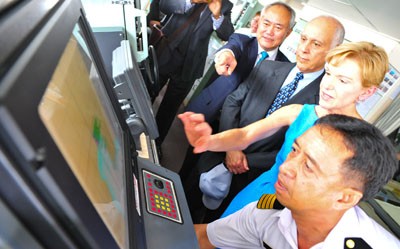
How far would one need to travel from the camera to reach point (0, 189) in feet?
0.84

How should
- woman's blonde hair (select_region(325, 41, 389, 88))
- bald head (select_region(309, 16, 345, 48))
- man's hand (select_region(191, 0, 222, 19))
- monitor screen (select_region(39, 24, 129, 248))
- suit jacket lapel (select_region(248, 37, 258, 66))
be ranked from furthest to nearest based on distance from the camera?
man's hand (select_region(191, 0, 222, 19)), suit jacket lapel (select_region(248, 37, 258, 66)), bald head (select_region(309, 16, 345, 48)), woman's blonde hair (select_region(325, 41, 389, 88)), monitor screen (select_region(39, 24, 129, 248))

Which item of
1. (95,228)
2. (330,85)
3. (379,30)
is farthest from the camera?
(379,30)

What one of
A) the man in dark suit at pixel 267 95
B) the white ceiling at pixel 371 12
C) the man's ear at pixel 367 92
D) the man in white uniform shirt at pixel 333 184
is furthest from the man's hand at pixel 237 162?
the white ceiling at pixel 371 12

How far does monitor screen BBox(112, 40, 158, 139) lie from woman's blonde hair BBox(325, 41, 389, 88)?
0.90 meters

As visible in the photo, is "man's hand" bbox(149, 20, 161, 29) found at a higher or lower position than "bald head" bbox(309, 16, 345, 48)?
lower

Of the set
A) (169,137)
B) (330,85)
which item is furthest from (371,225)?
(169,137)

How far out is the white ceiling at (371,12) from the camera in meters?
1.54

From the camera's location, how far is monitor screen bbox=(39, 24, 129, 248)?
38 cm

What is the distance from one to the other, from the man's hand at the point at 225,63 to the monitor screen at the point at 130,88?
2.25 ft

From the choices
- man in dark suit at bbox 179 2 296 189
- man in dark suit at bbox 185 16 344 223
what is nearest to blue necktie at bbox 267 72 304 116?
man in dark suit at bbox 185 16 344 223

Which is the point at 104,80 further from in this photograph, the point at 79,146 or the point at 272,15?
the point at 272,15

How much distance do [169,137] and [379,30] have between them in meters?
2.27

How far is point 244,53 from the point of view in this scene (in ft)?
6.18

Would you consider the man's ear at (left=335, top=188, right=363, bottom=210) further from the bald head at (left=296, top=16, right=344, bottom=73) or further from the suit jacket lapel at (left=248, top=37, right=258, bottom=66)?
the suit jacket lapel at (left=248, top=37, right=258, bottom=66)
